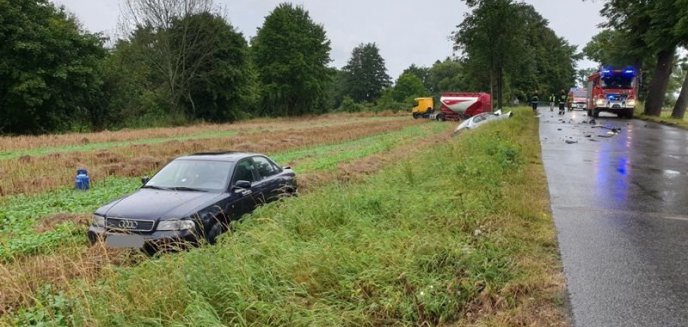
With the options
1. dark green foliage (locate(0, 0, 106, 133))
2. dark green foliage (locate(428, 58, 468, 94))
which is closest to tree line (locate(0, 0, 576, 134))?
dark green foliage (locate(0, 0, 106, 133))

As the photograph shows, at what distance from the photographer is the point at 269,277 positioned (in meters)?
4.54

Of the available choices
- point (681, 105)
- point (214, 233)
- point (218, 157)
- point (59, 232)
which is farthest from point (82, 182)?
point (681, 105)

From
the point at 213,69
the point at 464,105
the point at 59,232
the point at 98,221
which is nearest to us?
the point at 98,221

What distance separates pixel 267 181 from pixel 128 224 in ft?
10.3

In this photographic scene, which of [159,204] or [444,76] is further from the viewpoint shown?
[444,76]

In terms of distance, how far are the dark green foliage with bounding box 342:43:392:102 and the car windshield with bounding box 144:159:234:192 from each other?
109 metres

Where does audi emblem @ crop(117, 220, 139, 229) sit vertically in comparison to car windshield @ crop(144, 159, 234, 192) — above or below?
below

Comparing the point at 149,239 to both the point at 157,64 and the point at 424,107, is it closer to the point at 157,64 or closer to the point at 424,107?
the point at 157,64

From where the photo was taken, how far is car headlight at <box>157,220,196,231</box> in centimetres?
670

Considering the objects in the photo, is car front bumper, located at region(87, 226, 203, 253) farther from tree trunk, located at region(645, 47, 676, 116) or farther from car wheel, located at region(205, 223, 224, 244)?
tree trunk, located at region(645, 47, 676, 116)

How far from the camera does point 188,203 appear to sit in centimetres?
723

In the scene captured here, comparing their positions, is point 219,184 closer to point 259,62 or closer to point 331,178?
point 331,178

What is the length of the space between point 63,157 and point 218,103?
1433 inches

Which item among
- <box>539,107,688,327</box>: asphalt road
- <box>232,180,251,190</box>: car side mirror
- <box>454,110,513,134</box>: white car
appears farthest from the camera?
<box>454,110,513,134</box>: white car
